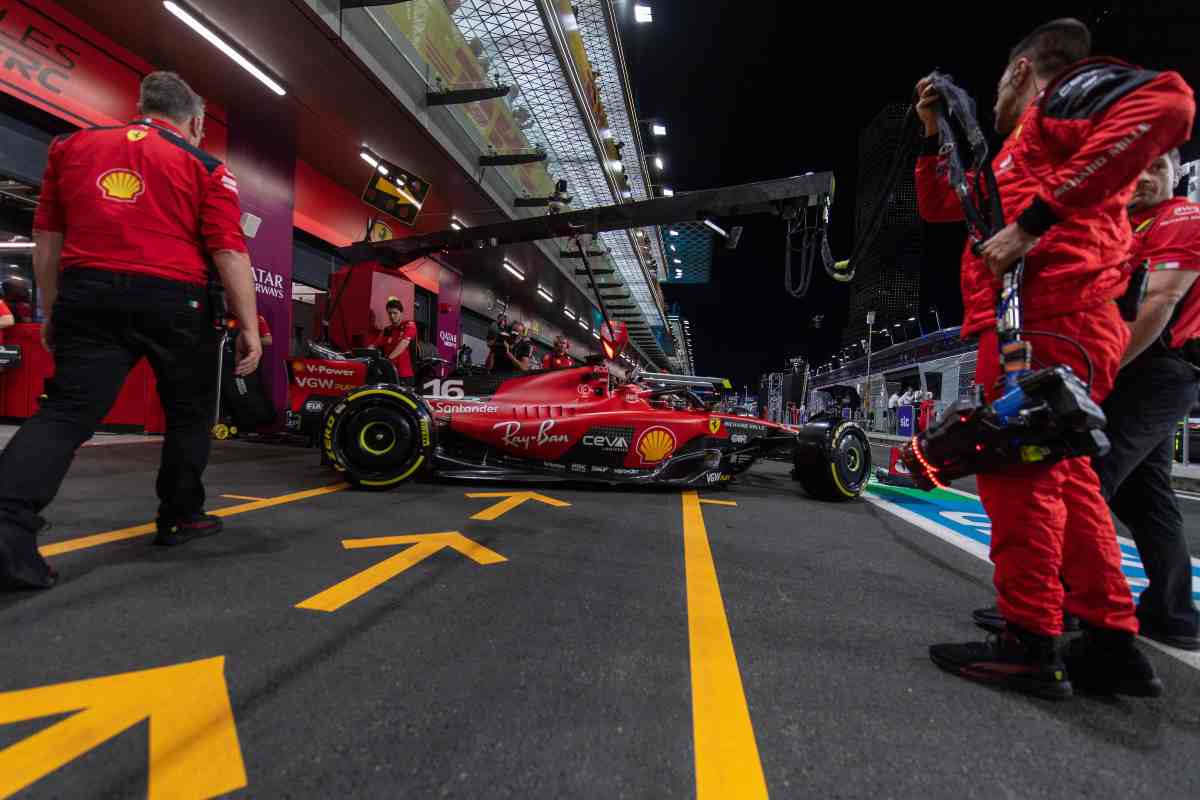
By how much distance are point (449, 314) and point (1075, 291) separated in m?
15.6

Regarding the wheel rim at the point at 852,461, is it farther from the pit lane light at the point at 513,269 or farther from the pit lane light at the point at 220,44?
the pit lane light at the point at 513,269

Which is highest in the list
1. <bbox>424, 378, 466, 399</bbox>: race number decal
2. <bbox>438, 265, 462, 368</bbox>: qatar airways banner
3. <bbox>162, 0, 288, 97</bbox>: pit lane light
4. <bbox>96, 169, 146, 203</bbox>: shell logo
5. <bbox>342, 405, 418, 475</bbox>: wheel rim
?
<bbox>162, 0, 288, 97</bbox>: pit lane light

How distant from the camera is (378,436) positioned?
382 centimetres

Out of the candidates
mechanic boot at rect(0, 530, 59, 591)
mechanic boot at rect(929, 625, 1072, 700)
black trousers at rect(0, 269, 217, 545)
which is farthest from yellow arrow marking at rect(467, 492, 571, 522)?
mechanic boot at rect(929, 625, 1072, 700)

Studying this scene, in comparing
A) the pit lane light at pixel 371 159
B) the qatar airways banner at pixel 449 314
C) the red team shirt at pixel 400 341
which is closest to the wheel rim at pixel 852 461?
the red team shirt at pixel 400 341

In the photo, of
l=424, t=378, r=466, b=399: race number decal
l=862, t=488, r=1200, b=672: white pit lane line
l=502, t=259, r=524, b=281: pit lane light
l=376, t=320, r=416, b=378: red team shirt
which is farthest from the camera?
l=502, t=259, r=524, b=281: pit lane light

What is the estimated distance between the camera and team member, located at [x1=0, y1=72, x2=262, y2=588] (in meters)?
1.78

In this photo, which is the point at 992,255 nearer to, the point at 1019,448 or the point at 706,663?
the point at 1019,448

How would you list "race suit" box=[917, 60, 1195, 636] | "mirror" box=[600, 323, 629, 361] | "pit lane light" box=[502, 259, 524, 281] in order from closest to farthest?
"race suit" box=[917, 60, 1195, 636] → "mirror" box=[600, 323, 629, 361] → "pit lane light" box=[502, 259, 524, 281]

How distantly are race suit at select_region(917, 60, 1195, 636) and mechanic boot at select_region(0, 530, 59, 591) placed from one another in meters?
2.93

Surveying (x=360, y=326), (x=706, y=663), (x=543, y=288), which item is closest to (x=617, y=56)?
(x=360, y=326)

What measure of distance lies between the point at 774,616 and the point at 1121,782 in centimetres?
87

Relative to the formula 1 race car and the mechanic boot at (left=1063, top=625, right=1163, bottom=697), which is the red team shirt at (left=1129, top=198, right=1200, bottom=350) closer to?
the mechanic boot at (left=1063, top=625, right=1163, bottom=697)

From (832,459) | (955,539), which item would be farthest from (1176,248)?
(832,459)
